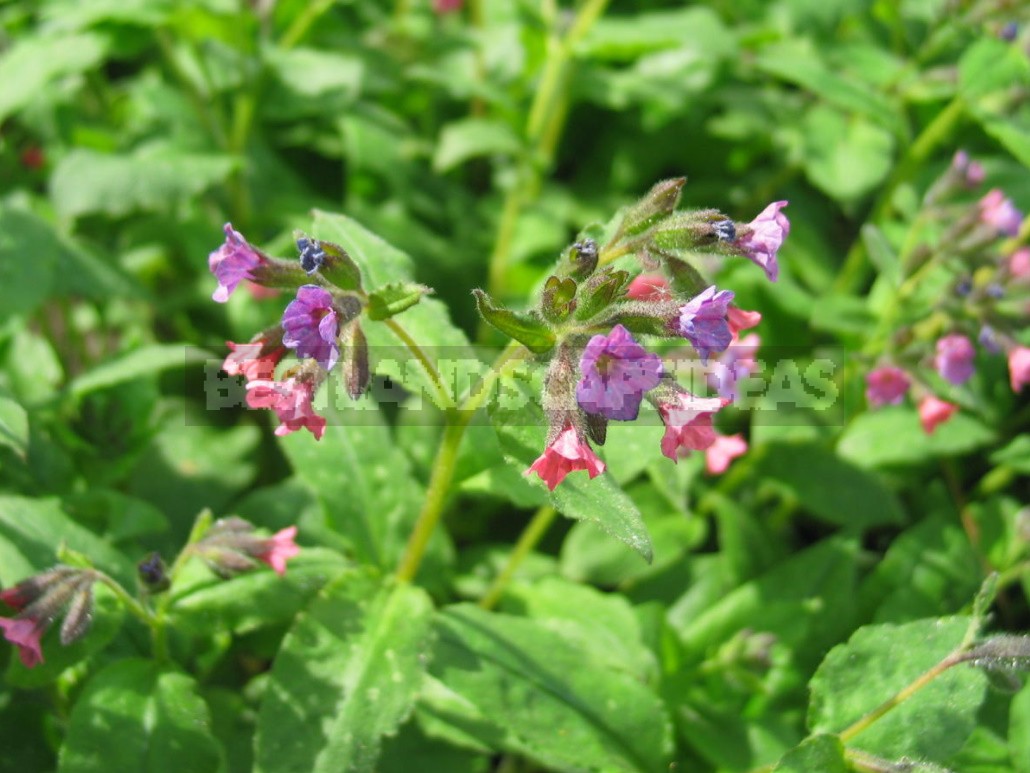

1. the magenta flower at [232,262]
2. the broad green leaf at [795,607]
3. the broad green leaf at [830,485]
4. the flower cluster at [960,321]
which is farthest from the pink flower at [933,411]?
the magenta flower at [232,262]

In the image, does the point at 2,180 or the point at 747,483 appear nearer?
the point at 747,483

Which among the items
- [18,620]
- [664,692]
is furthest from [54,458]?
[664,692]

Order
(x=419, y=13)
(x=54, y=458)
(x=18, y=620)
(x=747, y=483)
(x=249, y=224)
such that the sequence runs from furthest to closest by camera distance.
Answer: (x=419, y=13) → (x=249, y=224) → (x=747, y=483) → (x=54, y=458) → (x=18, y=620)

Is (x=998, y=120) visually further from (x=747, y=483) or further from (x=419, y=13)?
(x=419, y=13)

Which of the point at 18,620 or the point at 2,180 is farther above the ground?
the point at 2,180

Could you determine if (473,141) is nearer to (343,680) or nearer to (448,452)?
(448,452)

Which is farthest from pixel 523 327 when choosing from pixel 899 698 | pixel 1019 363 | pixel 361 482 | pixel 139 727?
pixel 1019 363

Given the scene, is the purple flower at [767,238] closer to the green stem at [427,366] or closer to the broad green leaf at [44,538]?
the green stem at [427,366]
